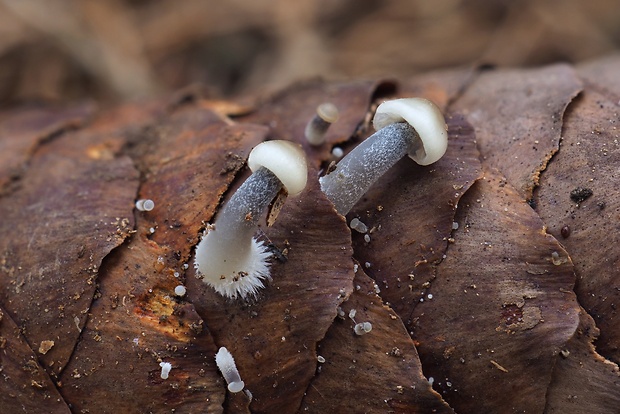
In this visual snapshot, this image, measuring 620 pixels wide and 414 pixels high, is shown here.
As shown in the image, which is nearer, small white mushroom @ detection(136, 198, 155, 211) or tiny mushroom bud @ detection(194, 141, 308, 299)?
tiny mushroom bud @ detection(194, 141, 308, 299)

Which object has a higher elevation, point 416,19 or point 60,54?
point 416,19

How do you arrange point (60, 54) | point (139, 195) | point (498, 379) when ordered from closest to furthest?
1. point (498, 379)
2. point (139, 195)
3. point (60, 54)

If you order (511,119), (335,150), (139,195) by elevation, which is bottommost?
(139,195)

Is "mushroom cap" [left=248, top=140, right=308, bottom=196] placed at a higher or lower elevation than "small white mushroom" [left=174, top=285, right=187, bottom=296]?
higher

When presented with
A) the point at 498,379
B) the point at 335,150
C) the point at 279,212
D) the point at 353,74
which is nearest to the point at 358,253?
the point at 279,212

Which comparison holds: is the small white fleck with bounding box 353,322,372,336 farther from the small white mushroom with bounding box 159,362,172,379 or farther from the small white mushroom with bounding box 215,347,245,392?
the small white mushroom with bounding box 159,362,172,379

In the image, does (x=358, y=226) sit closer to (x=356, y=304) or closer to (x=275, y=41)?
(x=356, y=304)

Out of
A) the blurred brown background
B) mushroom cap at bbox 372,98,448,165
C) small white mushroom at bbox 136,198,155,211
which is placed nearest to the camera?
mushroom cap at bbox 372,98,448,165

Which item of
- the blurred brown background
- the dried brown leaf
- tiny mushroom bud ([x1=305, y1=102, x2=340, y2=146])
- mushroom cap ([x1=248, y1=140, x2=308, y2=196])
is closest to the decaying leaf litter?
the dried brown leaf

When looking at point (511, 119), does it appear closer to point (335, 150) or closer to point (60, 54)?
point (335, 150)
